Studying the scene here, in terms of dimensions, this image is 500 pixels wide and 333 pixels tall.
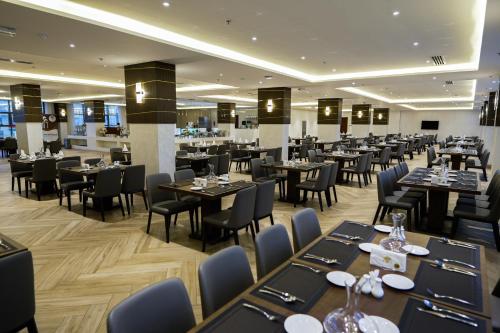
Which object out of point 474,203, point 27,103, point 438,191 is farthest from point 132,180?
point 27,103

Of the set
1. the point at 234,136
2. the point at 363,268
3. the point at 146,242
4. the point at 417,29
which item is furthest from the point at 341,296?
the point at 234,136

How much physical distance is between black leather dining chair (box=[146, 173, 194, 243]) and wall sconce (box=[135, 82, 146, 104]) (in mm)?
2692

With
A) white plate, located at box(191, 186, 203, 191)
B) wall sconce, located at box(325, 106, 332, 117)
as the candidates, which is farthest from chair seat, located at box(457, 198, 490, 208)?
wall sconce, located at box(325, 106, 332, 117)

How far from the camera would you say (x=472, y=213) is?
398cm

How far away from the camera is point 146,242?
4.15 metres

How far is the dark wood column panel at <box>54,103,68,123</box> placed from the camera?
19.6 metres

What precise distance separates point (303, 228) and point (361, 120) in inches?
629

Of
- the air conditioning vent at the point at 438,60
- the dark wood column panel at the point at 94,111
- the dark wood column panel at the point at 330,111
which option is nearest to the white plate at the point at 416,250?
the air conditioning vent at the point at 438,60

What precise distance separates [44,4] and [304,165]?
4.66 m

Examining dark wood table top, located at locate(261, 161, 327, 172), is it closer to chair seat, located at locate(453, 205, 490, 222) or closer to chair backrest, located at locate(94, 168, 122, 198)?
chair seat, located at locate(453, 205, 490, 222)

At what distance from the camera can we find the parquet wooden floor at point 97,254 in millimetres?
2768

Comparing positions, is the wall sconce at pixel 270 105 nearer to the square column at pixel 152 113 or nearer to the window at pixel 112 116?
the square column at pixel 152 113

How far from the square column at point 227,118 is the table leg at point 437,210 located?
12336mm

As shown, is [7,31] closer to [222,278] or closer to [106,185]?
[106,185]
